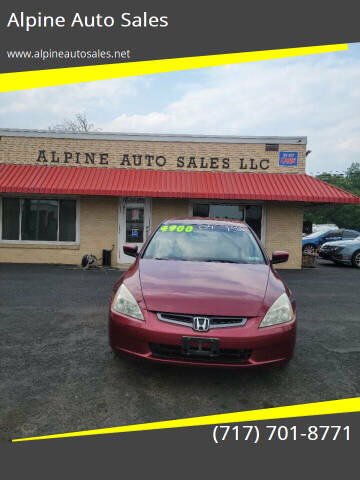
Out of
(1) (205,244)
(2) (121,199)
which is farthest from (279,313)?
(2) (121,199)

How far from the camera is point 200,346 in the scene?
288 cm

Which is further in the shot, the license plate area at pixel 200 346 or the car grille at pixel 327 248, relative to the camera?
the car grille at pixel 327 248

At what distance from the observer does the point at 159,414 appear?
271 cm

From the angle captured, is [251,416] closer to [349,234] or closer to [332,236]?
[332,236]

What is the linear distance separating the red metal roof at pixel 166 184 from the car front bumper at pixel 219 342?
8.58 metres

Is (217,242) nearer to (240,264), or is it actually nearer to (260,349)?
(240,264)

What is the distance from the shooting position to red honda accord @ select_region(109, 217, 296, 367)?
2.91 m

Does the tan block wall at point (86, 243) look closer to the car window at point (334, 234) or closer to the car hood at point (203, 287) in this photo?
the car hood at point (203, 287)

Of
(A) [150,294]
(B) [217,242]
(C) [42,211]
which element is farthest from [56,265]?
(A) [150,294]

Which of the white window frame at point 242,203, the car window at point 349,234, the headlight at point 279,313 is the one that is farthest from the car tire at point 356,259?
the headlight at point 279,313

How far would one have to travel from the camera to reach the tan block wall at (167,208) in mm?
12742

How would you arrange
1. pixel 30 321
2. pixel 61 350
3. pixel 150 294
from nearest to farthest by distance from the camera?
pixel 150 294 < pixel 61 350 < pixel 30 321

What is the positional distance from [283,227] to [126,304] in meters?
10.7

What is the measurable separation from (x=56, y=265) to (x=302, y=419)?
36.6ft
